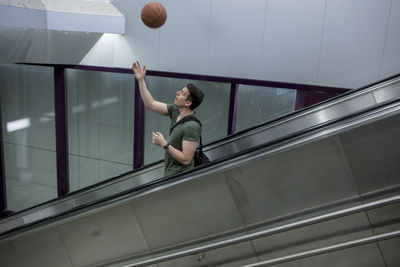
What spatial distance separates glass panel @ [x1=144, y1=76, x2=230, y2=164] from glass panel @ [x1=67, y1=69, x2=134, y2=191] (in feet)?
1.66

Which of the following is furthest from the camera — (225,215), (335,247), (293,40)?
(293,40)

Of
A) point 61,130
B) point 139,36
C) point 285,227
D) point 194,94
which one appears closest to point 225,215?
point 285,227

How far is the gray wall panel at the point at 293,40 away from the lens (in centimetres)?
595

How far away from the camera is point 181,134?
12.9 ft

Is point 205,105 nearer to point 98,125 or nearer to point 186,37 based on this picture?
point 186,37

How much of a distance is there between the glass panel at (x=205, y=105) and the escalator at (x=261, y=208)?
12.3ft

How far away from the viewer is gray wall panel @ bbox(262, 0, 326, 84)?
595cm

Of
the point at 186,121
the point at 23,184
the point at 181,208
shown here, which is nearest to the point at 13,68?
the point at 23,184

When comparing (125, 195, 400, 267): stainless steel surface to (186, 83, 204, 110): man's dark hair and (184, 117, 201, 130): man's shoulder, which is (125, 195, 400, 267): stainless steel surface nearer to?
(184, 117, 201, 130): man's shoulder

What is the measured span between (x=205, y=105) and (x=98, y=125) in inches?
96.4

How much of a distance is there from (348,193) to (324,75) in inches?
142

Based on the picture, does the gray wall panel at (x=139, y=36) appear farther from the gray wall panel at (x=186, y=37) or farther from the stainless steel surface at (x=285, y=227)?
the stainless steel surface at (x=285, y=227)

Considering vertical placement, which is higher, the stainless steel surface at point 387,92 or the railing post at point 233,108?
the railing post at point 233,108

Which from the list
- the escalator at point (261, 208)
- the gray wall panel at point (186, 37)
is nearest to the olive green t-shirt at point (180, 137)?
the escalator at point (261, 208)
